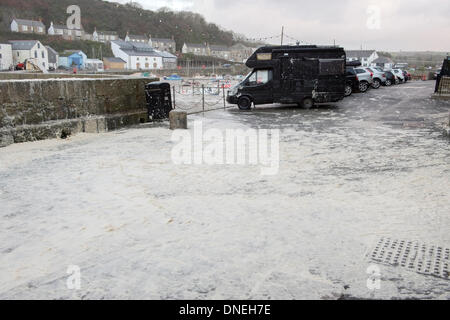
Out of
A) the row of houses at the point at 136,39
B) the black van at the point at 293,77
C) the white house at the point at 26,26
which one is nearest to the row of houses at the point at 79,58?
the row of houses at the point at 136,39

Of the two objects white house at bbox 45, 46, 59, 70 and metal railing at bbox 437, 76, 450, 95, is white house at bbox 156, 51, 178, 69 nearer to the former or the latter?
white house at bbox 45, 46, 59, 70

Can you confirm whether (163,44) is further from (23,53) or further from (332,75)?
(332,75)

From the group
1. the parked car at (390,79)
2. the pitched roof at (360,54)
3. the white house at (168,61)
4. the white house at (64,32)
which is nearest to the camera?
the parked car at (390,79)

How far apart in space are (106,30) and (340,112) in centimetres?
13616

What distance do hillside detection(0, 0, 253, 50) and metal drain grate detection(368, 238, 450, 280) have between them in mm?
134214

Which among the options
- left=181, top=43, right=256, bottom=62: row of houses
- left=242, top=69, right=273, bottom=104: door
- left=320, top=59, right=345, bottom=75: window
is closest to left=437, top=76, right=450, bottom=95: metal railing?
left=320, top=59, right=345, bottom=75: window

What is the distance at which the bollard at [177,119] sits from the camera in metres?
10.8

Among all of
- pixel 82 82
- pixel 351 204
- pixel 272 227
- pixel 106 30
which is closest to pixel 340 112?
pixel 82 82

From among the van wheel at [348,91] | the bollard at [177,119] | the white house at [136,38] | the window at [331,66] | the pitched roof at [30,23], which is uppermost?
the pitched roof at [30,23]

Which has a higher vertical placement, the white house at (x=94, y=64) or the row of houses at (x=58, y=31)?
the row of houses at (x=58, y=31)

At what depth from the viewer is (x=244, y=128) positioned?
11.3 metres

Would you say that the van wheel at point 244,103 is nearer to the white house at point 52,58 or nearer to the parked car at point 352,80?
the parked car at point 352,80

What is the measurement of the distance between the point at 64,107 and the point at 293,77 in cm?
977

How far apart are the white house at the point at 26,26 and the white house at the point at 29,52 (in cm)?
2105
